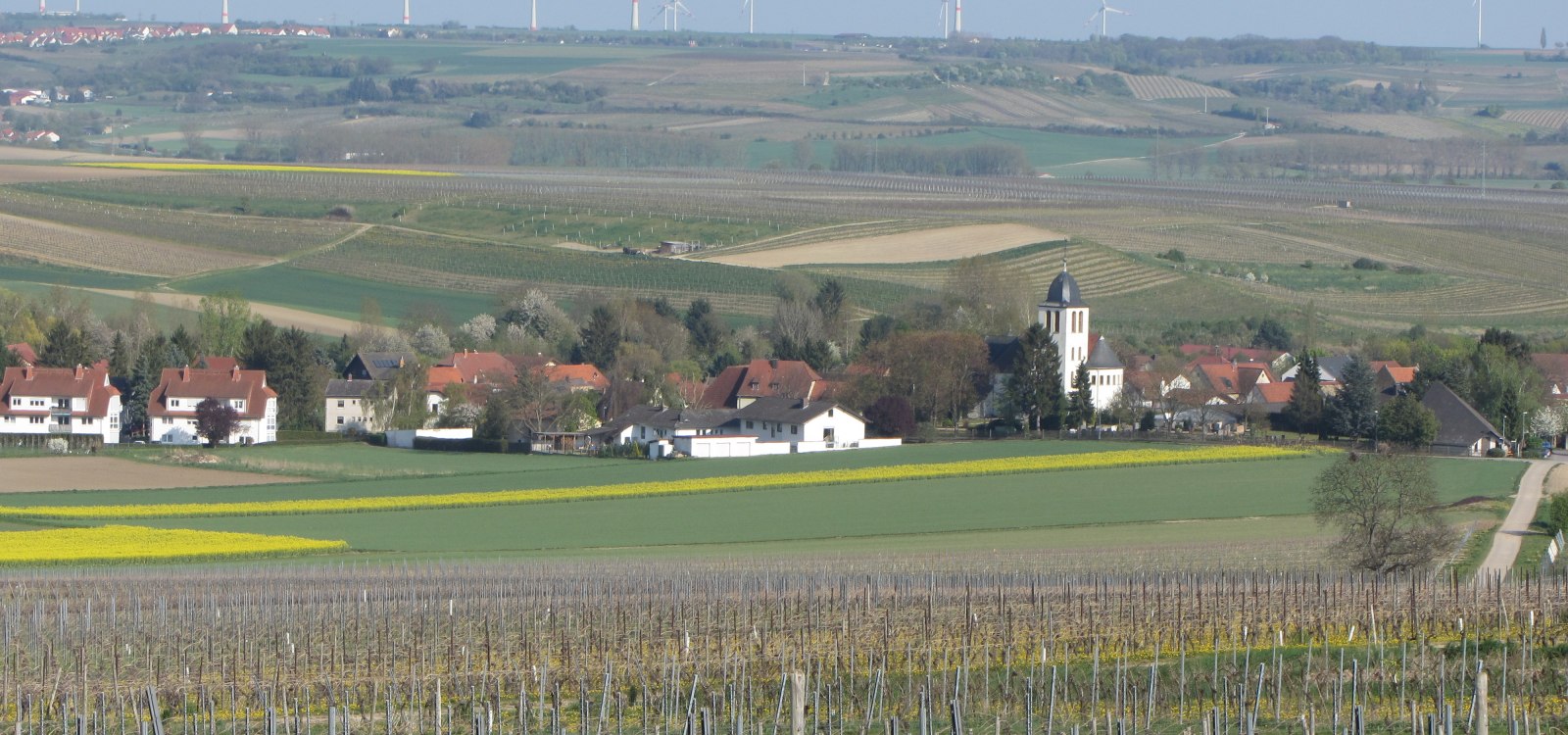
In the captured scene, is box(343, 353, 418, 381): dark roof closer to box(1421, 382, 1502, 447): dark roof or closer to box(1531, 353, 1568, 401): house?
box(1421, 382, 1502, 447): dark roof

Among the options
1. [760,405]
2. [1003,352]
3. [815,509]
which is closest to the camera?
[815,509]

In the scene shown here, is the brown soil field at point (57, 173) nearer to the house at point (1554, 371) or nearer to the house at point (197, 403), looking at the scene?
the house at point (197, 403)

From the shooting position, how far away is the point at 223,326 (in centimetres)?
8706

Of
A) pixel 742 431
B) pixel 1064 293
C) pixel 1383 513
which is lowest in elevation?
pixel 742 431

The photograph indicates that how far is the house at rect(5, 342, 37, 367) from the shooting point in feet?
255

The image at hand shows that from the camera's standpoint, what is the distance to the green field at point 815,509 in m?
44.4

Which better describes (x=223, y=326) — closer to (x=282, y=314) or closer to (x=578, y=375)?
(x=282, y=314)

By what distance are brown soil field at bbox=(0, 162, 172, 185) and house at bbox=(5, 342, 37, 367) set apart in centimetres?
5741

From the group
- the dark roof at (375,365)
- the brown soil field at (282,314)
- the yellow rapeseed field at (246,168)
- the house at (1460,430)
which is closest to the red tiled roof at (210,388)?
the dark roof at (375,365)

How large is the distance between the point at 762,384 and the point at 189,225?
55.0m

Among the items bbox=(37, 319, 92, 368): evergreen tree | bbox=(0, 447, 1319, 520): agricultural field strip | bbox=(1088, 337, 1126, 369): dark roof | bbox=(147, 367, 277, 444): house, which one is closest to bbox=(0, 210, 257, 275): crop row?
bbox=(37, 319, 92, 368): evergreen tree

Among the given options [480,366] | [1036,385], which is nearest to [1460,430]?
[1036,385]

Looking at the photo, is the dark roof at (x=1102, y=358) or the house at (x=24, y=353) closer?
the dark roof at (x=1102, y=358)

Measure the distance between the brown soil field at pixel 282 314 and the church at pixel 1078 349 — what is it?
30922 millimetres
